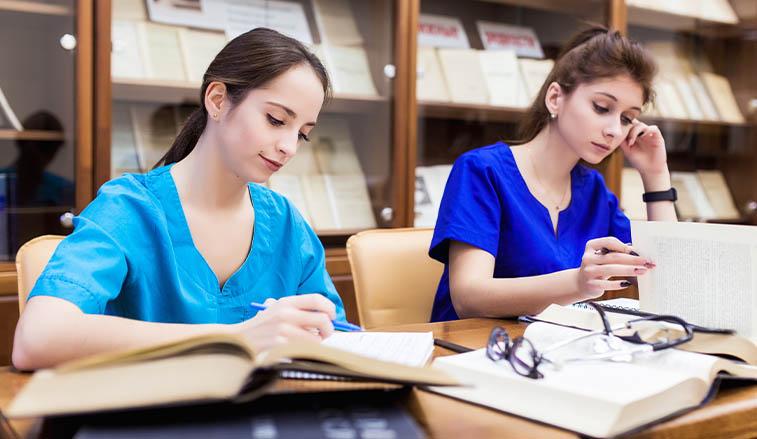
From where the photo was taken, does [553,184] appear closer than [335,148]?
Yes

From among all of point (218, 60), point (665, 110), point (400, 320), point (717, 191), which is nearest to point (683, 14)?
point (665, 110)

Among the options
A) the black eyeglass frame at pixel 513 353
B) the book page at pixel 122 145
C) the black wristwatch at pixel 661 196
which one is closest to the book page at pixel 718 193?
the black wristwatch at pixel 661 196

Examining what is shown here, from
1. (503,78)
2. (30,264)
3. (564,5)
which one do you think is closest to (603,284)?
(30,264)

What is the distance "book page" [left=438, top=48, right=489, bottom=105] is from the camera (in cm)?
263

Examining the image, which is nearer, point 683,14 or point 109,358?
point 109,358

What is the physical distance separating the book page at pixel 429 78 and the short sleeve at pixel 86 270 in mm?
1634

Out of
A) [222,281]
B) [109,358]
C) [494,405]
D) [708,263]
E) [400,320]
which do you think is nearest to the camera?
[109,358]

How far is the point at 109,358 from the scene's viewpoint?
21.8 inches

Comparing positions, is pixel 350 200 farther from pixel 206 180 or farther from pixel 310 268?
pixel 206 180

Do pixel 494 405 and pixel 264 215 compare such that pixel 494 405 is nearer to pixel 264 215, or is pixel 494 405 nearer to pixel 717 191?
pixel 264 215

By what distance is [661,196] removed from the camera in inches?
70.4

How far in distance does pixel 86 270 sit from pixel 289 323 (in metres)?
0.34

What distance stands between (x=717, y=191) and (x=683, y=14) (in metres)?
0.84

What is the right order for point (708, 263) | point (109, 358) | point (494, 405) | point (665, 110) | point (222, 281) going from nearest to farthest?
point (109, 358)
point (494, 405)
point (708, 263)
point (222, 281)
point (665, 110)
